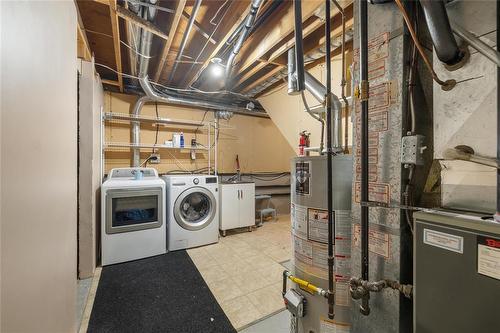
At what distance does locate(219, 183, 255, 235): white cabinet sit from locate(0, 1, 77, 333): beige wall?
7.88 ft

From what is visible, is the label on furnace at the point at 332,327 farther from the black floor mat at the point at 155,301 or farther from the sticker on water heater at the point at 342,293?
the black floor mat at the point at 155,301

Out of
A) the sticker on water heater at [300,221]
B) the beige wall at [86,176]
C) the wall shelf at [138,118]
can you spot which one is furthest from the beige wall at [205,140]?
the sticker on water heater at [300,221]

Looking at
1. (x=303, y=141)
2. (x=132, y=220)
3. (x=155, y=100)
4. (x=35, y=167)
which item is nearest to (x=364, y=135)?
(x=35, y=167)

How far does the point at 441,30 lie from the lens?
0.64 meters

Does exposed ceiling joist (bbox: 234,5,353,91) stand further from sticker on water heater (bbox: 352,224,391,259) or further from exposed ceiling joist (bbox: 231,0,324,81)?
sticker on water heater (bbox: 352,224,391,259)

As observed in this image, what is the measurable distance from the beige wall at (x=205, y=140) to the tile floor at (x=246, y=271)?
4.95ft

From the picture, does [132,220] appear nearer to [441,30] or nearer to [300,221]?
[300,221]

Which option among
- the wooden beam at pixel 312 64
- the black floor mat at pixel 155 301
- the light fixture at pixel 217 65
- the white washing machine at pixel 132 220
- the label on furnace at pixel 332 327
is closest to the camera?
the label on furnace at pixel 332 327

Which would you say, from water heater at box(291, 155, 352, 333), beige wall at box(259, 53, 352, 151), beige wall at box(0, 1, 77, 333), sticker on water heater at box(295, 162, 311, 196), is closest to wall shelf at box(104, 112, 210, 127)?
beige wall at box(259, 53, 352, 151)

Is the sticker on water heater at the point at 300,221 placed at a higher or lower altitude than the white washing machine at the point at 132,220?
higher

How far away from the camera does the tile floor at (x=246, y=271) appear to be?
174cm

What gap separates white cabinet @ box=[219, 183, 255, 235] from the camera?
3.46 m

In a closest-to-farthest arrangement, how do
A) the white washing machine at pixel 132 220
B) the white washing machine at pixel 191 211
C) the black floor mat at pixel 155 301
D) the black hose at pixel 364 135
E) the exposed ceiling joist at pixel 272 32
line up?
the black hose at pixel 364 135 < the black floor mat at pixel 155 301 < the exposed ceiling joist at pixel 272 32 < the white washing machine at pixel 132 220 < the white washing machine at pixel 191 211

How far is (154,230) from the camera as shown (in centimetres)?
269
